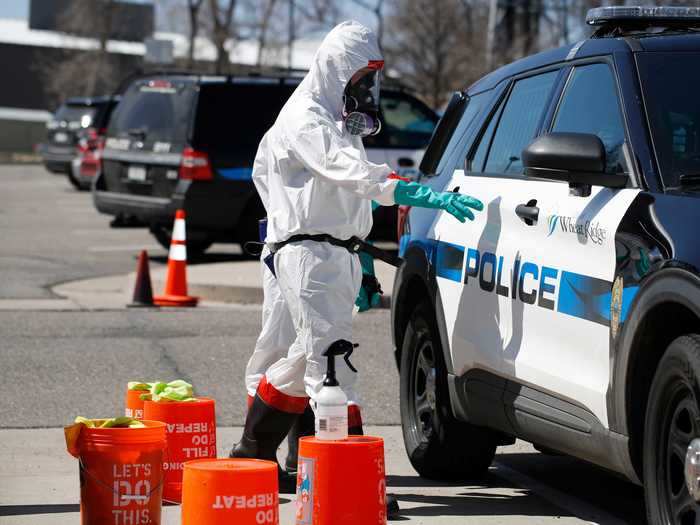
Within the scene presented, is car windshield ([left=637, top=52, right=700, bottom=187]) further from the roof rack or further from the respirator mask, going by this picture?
the respirator mask

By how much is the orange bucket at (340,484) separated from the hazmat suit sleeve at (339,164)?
3.39 feet

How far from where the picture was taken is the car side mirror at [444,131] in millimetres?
7117

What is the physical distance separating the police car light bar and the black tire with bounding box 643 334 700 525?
5.89 feet

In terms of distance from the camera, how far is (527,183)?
19.2 feet

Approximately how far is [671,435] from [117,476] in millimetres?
1886

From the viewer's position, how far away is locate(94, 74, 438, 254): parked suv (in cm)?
1614

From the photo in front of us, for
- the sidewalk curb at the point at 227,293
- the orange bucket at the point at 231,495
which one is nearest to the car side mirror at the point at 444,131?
the orange bucket at the point at 231,495

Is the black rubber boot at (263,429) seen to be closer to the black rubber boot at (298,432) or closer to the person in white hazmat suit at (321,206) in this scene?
the person in white hazmat suit at (321,206)

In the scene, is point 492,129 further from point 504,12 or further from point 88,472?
point 504,12

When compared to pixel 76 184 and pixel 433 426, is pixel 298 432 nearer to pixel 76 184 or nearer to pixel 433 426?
pixel 433 426

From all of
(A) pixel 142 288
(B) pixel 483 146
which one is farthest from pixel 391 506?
(A) pixel 142 288

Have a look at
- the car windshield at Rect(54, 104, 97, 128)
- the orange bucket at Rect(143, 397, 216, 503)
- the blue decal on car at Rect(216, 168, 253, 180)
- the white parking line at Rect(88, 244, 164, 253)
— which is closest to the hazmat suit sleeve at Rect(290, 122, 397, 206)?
the orange bucket at Rect(143, 397, 216, 503)

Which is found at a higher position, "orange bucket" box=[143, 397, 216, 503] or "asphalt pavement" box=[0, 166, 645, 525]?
"orange bucket" box=[143, 397, 216, 503]

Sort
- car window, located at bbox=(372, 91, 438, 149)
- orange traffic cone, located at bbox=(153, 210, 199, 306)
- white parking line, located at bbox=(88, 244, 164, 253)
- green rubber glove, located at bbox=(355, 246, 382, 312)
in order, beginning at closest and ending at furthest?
green rubber glove, located at bbox=(355, 246, 382, 312) < orange traffic cone, located at bbox=(153, 210, 199, 306) < car window, located at bbox=(372, 91, 438, 149) < white parking line, located at bbox=(88, 244, 164, 253)
